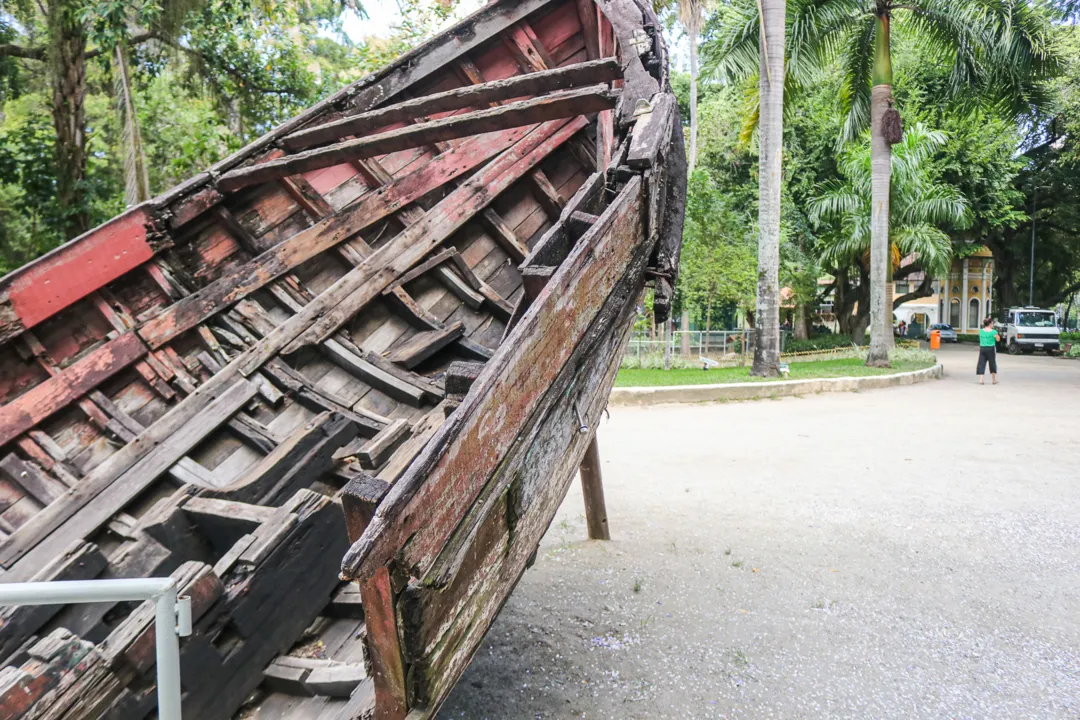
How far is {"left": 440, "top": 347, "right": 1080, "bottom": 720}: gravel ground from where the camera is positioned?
2893 millimetres

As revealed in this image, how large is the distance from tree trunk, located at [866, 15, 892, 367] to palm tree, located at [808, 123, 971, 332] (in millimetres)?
5532

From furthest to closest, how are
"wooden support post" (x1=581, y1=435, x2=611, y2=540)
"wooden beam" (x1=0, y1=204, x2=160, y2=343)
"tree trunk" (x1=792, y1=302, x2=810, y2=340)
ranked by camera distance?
"tree trunk" (x1=792, y1=302, x2=810, y2=340) → "wooden support post" (x1=581, y1=435, x2=611, y2=540) → "wooden beam" (x1=0, y1=204, x2=160, y2=343)

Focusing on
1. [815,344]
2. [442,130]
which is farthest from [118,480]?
[815,344]

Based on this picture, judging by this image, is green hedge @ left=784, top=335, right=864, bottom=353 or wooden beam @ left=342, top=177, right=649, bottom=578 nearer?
wooden beam @ left=342, top=177, right=649, bottom=578

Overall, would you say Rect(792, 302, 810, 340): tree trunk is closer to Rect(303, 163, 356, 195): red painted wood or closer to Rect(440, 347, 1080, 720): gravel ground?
Rect(440, 347, 1080, 720): gravel ground

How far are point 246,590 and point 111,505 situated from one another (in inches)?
37.7

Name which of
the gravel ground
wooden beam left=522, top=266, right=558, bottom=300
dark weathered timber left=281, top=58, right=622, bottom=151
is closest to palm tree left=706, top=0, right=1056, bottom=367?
the gravel ground

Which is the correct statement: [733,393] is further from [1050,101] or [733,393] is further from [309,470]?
[1050,101]

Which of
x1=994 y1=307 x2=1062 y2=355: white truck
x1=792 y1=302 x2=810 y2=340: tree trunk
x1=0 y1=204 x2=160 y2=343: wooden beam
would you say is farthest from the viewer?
x1=792 y1=302 x2=810 y2=340: tree trunk

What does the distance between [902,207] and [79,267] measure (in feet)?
74.3

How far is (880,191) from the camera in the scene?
47.1ft

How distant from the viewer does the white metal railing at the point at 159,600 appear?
1.22m

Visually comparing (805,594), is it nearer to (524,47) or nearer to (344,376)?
(344,376)

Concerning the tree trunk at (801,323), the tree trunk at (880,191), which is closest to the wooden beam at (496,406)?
the tree trunk at (880,191)
